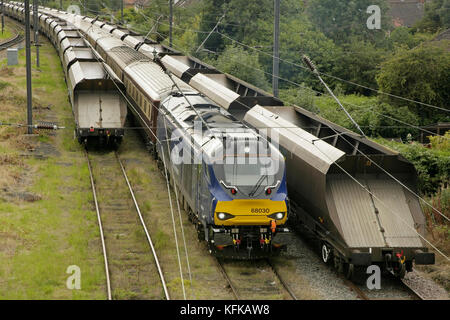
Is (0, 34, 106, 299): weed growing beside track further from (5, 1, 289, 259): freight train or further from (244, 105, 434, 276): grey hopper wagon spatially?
(244, 105, 434, 276): grey hopper wagon

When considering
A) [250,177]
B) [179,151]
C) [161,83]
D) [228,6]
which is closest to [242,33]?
[228,6]

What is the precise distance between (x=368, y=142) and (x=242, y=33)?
4380cm

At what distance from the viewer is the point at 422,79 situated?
128 ft

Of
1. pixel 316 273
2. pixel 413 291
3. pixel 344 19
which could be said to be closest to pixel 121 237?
pixel 316 273

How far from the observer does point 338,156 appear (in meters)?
16.6

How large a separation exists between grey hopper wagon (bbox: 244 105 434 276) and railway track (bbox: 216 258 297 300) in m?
1.59

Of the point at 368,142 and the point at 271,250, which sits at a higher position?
the point at 368,142

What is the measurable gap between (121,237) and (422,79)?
25.4 m

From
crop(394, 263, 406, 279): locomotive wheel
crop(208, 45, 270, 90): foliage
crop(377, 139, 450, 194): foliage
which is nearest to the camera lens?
crop(394, 263, 406, 279): locomotive wheel

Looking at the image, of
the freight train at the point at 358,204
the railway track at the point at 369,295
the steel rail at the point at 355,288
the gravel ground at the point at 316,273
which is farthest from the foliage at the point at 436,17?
the steel rail at the point at 355,288

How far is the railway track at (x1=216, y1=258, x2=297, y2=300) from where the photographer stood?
1564 centimetres

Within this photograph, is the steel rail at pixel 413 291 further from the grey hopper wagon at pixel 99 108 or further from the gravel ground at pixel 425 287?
the grey hopper wagon at pixel 99 108

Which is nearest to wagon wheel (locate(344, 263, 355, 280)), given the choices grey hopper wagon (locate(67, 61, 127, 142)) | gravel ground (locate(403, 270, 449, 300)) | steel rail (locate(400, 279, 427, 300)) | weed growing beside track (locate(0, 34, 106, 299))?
steel rail (locate(400, 279, 427, 300))
